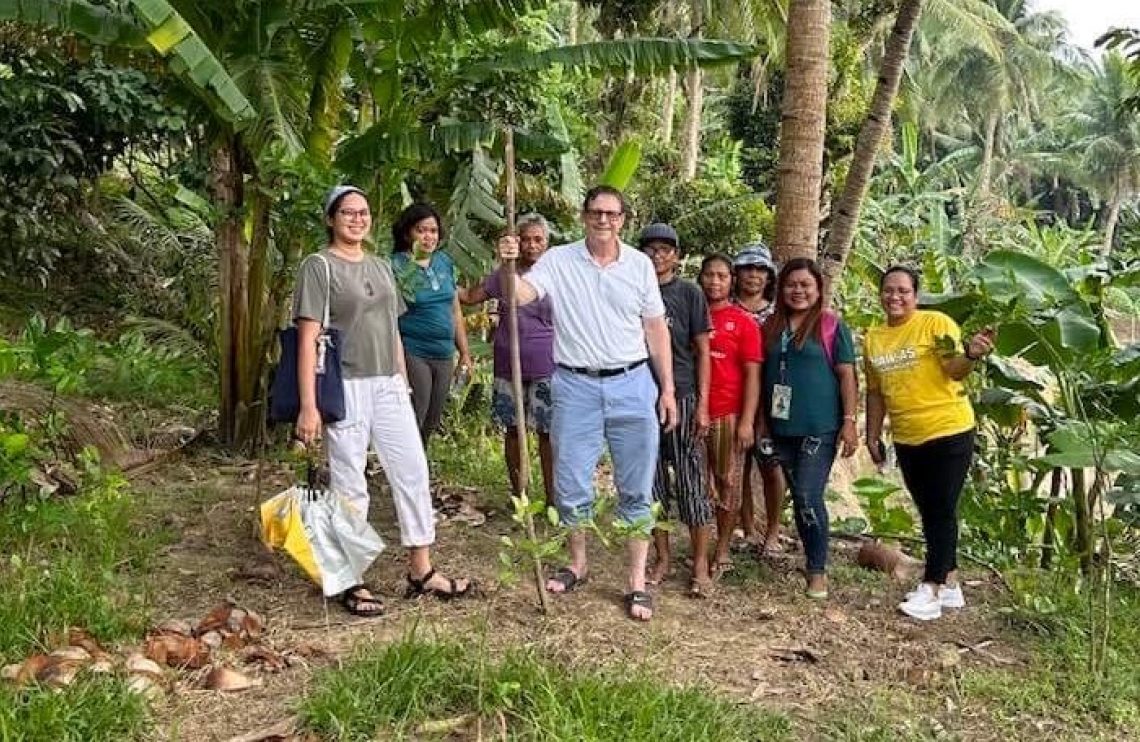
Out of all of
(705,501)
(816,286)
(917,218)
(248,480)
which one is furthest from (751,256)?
(917,218)

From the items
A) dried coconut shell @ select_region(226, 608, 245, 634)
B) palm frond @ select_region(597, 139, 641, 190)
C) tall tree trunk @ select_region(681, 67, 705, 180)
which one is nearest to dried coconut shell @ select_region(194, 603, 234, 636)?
dried coconut shell @ select_region(226, 608, 245, 634)

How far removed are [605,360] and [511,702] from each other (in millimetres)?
1423

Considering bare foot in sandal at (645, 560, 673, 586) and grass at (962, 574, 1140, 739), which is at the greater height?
bare foot in sandal at (645, 560, 673, 586)

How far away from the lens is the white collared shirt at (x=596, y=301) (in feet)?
13.5

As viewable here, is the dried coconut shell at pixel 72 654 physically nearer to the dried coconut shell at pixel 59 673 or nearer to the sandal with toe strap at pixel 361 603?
the dried coconut shell at pixel 59 673

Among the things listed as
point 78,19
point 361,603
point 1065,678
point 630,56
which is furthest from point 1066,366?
point 78,19

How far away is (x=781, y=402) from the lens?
4.55m

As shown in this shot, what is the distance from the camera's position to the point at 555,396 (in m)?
4.23

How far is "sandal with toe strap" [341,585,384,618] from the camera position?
402 centimetres

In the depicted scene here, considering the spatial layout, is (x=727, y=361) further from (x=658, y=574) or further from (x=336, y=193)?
(x=336, y=193)

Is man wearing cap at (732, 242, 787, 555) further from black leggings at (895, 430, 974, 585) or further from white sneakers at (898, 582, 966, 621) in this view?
white sneakers at (898, 582, 966, 621)

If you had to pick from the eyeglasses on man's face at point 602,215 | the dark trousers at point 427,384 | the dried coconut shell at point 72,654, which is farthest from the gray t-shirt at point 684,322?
the dried coconut shell at point 72,654

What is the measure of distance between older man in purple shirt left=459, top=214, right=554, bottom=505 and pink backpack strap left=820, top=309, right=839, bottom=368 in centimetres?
129

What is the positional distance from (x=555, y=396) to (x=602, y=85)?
11539mm
